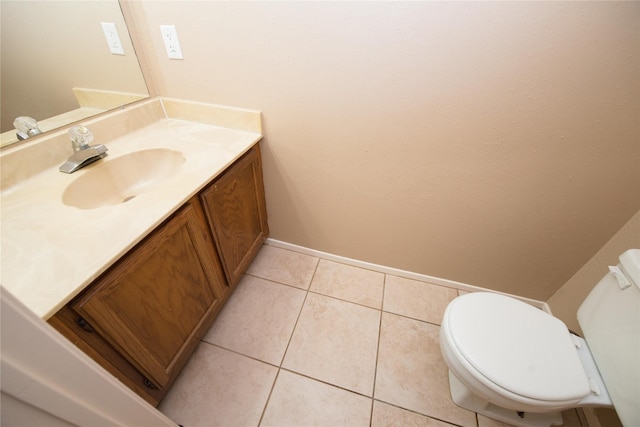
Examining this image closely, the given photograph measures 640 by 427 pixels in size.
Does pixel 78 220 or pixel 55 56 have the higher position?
pixel 55 56

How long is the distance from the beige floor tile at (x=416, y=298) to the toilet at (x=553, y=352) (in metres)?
0.44

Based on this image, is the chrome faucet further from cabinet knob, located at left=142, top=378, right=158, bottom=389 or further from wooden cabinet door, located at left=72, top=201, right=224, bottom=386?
cabinet knob, located at left=142, top=378, right=158, bottom=389

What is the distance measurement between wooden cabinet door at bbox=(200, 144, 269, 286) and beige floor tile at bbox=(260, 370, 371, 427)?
21.5 inches

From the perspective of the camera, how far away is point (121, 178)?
41.9 inches

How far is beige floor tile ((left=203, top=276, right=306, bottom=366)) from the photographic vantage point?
4.01 feet

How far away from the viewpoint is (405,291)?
4.83ft

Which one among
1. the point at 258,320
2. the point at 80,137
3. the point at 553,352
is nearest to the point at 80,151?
the point at 80,137

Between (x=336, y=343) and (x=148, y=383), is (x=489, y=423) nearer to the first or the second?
(x=336, y=343)

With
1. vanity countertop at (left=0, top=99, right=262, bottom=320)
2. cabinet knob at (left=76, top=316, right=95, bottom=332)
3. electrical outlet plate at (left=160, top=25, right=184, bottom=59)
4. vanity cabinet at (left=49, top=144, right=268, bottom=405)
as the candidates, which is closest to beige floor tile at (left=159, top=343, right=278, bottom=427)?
vanity cabinet at (left=49, top=144, right=268, bottom=405)

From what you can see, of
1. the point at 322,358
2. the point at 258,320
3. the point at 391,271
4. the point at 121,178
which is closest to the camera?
the point at 121,178

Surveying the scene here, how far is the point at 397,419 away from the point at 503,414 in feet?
1.39

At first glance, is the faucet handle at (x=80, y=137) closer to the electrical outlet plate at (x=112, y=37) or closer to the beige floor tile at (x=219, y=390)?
the electrical outlet plate at (x=112, y=37)

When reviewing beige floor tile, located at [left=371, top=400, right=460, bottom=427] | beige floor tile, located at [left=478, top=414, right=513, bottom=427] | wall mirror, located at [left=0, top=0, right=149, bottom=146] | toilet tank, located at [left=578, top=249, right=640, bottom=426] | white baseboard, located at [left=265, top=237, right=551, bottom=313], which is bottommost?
beige floor tile, located at [left=371, top=400, right=460, bottom=427]

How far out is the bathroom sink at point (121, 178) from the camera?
930 millimetres
